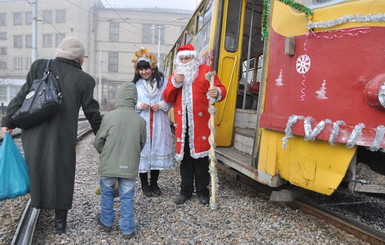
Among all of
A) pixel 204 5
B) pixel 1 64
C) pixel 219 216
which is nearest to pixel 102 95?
pixel 1 64

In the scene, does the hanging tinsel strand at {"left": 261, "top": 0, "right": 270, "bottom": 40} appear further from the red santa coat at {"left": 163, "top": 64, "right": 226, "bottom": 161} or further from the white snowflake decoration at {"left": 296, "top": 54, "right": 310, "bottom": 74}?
the red santa coat at {"left": 163, "top": 64, "right": 226, "bottom": 161}

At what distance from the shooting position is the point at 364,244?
2.89m

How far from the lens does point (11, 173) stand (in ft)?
9.00

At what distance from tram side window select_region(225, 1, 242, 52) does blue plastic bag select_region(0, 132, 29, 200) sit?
3139mm

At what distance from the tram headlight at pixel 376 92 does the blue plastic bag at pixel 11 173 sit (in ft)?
9.34

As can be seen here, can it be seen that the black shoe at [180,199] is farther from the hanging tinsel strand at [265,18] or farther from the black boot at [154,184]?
the hanging tinsel strand at [265,18]

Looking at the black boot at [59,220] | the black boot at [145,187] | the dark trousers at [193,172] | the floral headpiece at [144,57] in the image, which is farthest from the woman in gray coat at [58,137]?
the dark trousers at [193,172]

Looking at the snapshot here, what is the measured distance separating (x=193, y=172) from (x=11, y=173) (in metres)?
1.98

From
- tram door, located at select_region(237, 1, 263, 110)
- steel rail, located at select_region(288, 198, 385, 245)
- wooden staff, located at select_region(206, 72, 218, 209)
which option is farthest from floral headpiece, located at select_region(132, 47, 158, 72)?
steel rail, located at select_region(288, 198, 385, 245)

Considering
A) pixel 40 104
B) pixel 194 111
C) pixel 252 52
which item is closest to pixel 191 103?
pixel 194 111

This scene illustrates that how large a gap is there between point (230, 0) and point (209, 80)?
5.57ft

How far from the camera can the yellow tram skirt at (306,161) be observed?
258 centimetres

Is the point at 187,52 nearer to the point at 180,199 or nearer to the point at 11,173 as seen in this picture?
the point at 180,199

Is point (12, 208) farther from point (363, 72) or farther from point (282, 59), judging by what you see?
point (363, 72)
